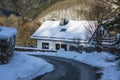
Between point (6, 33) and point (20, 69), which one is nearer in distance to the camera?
point (20, 69)

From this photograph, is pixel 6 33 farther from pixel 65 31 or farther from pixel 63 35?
pixel 65 31

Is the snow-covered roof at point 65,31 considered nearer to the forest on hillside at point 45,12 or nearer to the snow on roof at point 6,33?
the forest on hillside at point 45,12

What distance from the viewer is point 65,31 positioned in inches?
2670

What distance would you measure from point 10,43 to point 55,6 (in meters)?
105

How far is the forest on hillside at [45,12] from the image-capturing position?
19.0 metres

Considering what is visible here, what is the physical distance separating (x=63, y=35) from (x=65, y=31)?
2.30 metres

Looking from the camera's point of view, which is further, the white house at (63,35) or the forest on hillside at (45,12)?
the white house at (63,35)

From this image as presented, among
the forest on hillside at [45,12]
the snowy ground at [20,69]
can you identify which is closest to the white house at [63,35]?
the forest on hillside at [45,12]

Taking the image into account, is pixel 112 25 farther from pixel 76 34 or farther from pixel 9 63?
pixel 76 34

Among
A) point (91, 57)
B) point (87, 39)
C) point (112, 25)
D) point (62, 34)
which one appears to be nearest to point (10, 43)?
point (112, 25)

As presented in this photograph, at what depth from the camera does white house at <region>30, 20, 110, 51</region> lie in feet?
204

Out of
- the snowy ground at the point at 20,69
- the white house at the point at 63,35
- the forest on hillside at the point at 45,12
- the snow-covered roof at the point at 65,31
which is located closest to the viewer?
the forest on hillside at the point at 45,12

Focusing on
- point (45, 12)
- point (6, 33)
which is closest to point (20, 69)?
point (6, 33)

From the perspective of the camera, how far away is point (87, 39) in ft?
200
